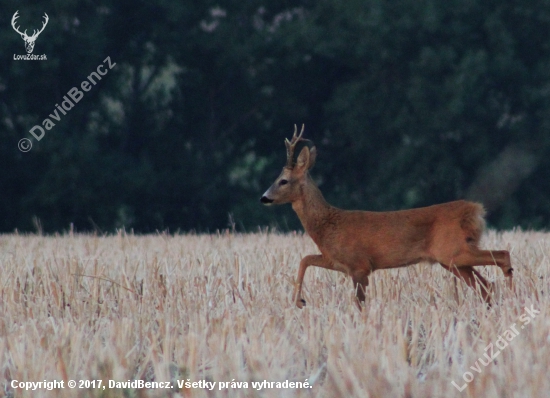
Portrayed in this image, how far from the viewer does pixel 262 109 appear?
901 inches

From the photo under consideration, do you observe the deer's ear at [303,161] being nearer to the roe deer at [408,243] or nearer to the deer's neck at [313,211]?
the deer's neck at [313,211]

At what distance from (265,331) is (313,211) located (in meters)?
2.43

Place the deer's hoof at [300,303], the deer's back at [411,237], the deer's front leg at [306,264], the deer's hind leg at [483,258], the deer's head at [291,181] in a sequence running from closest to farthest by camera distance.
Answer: the deer's hoof at [300,303] → the deer's front leg at [306,264] → the deer's hind leg at [483,258] → the deer's back at [411,237] → the deer's head at [291,181]

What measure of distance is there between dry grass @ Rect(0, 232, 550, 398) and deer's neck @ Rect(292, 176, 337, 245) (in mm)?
382

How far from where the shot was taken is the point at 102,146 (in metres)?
22.0

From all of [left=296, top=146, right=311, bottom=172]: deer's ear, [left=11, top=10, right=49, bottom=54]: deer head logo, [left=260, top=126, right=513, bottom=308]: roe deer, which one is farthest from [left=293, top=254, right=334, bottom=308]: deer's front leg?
[left=11, top=10, right=49, bottom=54]: deer head logo

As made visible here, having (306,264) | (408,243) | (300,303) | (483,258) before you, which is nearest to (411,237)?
(408,243)

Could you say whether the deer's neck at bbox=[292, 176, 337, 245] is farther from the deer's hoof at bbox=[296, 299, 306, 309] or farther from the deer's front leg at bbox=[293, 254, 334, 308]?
the deer's hoof at bbox=[296, 299, 306, 309]

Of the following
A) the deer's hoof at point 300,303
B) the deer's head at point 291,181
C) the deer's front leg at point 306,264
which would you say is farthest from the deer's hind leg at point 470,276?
the deer's head at point 291,181

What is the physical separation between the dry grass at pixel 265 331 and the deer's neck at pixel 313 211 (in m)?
0.38

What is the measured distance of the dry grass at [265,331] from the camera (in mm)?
3654

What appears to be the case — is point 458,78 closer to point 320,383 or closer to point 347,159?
point 347,159

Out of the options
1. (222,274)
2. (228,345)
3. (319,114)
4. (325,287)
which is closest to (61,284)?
(222,274)

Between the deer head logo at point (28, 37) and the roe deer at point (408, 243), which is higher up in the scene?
the deer head logo at point (28, 37)
